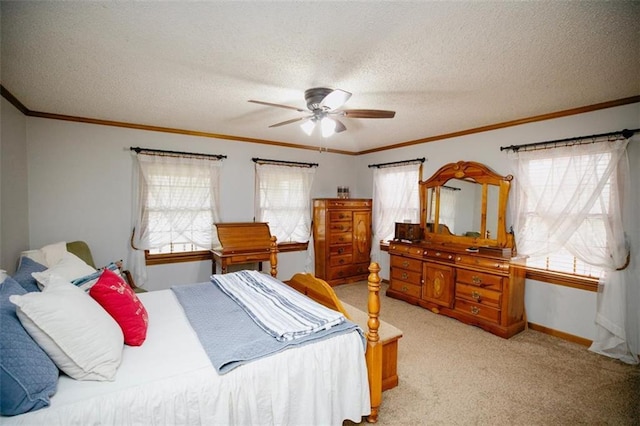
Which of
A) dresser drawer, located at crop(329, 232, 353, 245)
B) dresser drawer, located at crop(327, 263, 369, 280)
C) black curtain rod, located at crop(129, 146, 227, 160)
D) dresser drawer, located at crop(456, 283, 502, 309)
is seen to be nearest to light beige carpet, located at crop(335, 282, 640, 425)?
dresser drawer, located at crop(456, 283, 502, 309)

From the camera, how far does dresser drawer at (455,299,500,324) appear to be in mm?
3077

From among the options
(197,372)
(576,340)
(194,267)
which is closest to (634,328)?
(576,340)

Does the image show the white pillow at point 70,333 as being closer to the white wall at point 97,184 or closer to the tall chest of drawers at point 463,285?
the white wall at point 97,184

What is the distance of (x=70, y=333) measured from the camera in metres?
1.25

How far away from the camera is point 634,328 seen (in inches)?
103

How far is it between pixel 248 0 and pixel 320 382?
2.01 meters

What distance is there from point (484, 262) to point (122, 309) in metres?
3.33

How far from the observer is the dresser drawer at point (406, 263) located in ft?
12.6

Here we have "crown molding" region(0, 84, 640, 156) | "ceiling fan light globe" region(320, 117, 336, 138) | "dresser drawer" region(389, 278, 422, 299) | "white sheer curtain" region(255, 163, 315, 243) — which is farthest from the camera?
"white sheer curtain" region(255, 163, 315, 243)

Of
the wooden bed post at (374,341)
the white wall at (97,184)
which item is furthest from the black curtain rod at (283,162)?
the wooden bed post at (374,341)

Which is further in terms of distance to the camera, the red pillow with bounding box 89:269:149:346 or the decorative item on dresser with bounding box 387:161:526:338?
the decorative item on dresser with bounding box 387:161:526:338

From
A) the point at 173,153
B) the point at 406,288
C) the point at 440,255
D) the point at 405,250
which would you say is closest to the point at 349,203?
the point at 405,250

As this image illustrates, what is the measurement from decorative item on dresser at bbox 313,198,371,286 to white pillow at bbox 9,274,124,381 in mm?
3482

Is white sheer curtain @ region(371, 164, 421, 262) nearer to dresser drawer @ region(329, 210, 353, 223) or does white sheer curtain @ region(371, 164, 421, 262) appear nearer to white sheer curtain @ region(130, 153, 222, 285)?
dresser drawer @ region(329, 210, 353, 223)
